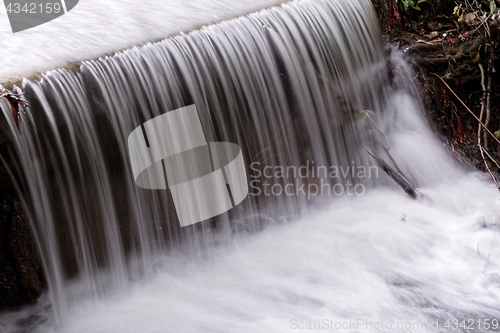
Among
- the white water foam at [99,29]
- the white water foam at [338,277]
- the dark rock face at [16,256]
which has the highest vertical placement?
the white water foam at [99,29]

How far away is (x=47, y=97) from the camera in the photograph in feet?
9.39

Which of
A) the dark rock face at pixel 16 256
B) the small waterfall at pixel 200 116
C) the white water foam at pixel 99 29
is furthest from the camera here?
the white water foam at pixel 99 29

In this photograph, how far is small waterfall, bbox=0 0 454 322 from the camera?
2.89 meters

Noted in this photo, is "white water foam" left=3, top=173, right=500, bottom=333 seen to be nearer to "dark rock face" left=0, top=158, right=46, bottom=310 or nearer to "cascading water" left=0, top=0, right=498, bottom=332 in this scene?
"cascading water" left=0, top=0, right=498, bottom=332

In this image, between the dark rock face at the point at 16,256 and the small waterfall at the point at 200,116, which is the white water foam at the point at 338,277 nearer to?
the small waterfall at the point at 200,116

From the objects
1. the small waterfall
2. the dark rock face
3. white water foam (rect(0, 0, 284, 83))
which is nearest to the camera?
the dark rock face

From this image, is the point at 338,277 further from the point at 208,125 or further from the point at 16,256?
the point at 16,256

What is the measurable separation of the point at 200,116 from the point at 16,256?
1402 millimetres

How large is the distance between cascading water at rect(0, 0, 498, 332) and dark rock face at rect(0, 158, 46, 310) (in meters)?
0.05

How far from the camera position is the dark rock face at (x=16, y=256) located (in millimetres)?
2721

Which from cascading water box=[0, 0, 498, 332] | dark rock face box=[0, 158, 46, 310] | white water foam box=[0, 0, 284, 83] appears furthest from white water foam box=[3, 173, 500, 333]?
white water foam box=[0, 0, 284, 83]

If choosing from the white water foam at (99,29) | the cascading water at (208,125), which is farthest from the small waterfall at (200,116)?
the white water foam at (99,29)

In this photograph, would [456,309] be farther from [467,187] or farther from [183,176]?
[183,176]

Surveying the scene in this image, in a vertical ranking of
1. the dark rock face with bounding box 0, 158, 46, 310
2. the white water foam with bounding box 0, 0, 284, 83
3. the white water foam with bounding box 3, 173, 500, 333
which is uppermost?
the white water foam with bounding box 0, 0, 284, 83
